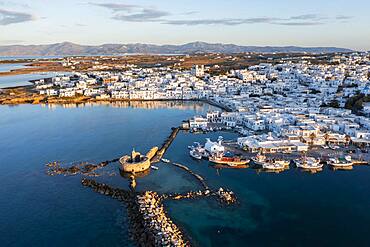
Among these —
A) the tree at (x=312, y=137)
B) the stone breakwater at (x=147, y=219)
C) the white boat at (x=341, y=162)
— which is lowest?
the stone breakwater at (x=147, y=219)

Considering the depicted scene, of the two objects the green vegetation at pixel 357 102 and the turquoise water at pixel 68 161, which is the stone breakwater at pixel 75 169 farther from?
the green vegetation at pixel 357 102

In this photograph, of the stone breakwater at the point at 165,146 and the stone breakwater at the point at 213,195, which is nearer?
the stone breakwater at the point at 213,195

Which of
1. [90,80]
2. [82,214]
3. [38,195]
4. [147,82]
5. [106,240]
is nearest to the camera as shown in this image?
[106,240]

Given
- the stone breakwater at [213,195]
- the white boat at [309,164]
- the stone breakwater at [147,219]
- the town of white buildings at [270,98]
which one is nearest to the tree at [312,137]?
the town of white buildings at [270,98]

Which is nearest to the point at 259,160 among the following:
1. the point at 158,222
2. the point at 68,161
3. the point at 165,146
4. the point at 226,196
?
the point at 226,196

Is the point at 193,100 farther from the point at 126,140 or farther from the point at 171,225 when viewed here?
the point at 171,225

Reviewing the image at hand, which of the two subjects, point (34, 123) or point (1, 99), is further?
point (1, 99)

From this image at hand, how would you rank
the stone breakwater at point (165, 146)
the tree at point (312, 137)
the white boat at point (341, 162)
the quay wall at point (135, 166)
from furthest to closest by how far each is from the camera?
the tree at point (312, 137) → the stone breakwater at point (165, 146) → the white boat at point (341, 162) → the quay wall at point (135, 166)

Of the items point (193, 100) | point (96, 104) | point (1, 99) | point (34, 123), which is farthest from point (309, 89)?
point (1, 99)
